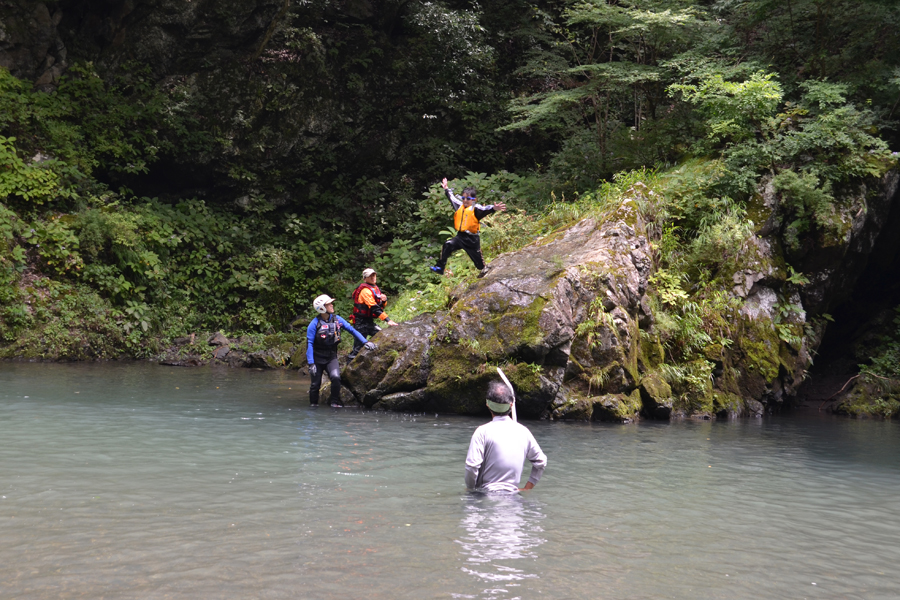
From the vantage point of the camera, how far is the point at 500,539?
16.3ft

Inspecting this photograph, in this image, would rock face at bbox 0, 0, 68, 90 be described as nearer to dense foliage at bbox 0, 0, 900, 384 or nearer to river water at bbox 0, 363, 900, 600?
dense foliage at bbox 0, 0, 900, 384

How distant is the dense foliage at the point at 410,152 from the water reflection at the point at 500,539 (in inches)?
280

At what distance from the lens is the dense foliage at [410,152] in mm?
13555

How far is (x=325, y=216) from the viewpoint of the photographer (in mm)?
21625

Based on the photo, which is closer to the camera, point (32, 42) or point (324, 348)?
point (324, 348)

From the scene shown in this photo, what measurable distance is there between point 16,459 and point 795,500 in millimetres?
7191

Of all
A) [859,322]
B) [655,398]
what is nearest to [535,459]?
[655,398]

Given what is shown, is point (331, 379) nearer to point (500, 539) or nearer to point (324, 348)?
point (324, 348)

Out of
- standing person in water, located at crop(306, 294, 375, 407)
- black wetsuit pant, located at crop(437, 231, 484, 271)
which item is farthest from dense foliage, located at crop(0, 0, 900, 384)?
standing person in water, located at crop(306, 294, 375, 407)

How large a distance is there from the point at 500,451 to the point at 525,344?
15.7 feet

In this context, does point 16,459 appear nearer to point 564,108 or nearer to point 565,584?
point 565,584

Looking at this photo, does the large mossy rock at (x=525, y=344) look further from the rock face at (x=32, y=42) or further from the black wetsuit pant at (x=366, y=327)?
the rock face at (x=32, y=42)

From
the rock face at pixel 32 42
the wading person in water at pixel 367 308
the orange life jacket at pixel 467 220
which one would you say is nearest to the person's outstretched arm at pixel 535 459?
the wading person in water at pixel 367 308

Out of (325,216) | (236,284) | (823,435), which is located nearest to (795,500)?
(823,435)
